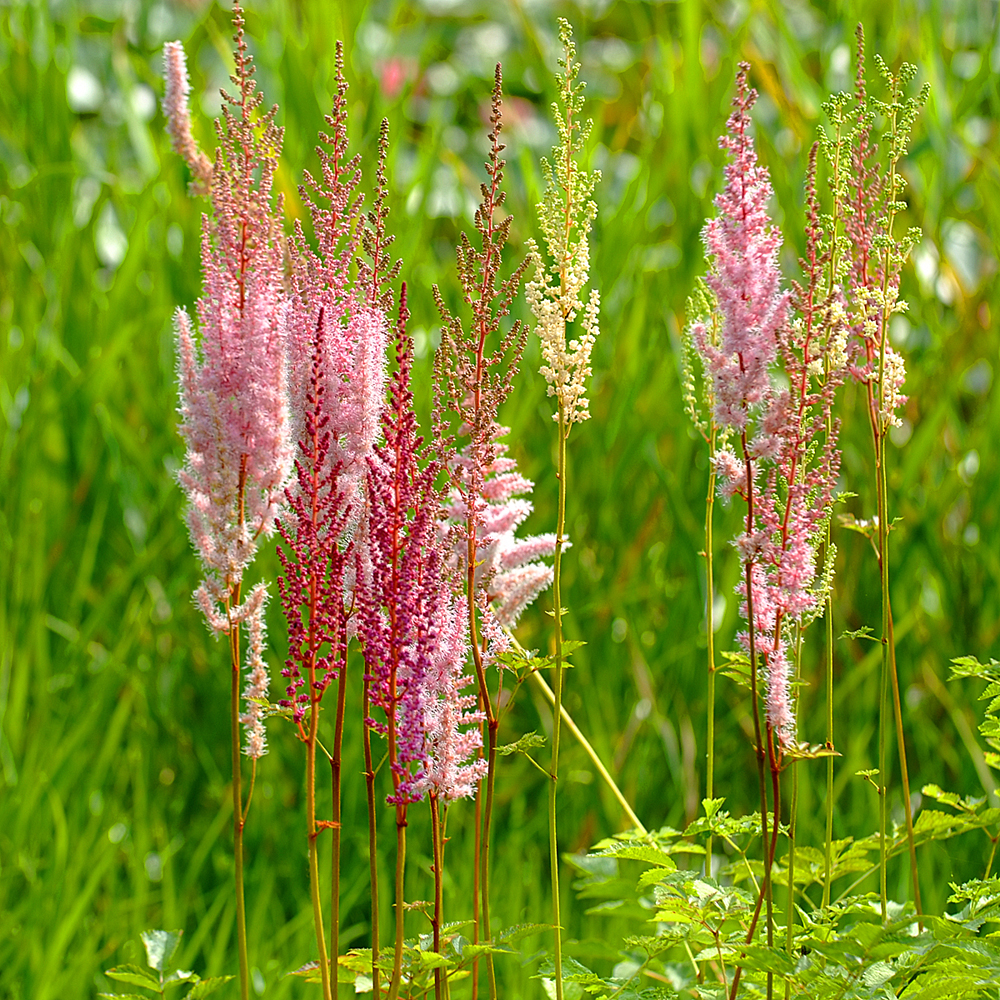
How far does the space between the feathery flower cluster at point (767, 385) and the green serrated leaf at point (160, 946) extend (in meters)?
0.82

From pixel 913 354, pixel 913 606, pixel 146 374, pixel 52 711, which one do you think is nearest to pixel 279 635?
pixel 52 711

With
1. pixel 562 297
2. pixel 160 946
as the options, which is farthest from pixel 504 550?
pixel 160 946

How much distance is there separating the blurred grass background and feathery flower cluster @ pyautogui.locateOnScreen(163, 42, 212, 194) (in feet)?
5.12

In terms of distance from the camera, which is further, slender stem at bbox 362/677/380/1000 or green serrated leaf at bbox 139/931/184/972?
green serrated leaf at bbox 139/931/184/972

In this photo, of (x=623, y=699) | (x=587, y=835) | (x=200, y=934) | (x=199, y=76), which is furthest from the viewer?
(x=199, y=76)

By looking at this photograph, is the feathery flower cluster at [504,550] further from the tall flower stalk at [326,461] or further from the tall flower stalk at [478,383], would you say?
the tall flower stalk at [326,461]

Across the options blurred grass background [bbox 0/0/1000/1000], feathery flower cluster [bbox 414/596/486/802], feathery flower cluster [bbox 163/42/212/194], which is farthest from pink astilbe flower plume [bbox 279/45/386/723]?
blurred grass background [bbox 0/0/1000/1000]

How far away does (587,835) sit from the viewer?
3344 millimetres

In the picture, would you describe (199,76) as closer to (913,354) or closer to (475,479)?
(913,354)

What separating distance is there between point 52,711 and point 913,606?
230 cm

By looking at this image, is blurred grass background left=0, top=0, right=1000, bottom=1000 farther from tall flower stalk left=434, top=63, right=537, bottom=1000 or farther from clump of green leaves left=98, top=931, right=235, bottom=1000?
tall flower stalk left=434, top=63, right=537, bottom=1000

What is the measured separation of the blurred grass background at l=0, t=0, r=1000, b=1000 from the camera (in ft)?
10.2

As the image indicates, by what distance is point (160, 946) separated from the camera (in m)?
1.70

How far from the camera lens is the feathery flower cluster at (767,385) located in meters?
1.38
